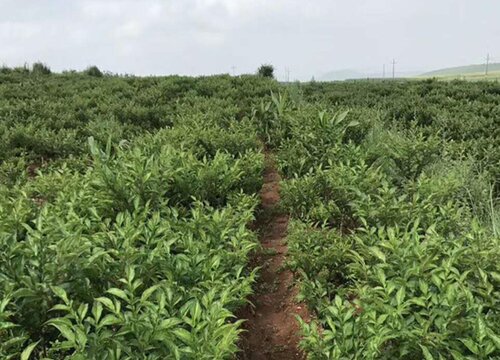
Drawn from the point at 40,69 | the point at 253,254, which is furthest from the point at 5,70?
the point at 253,254

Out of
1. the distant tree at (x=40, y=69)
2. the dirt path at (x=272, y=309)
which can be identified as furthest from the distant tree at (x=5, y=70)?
the dirt path at (x=272, y=309)

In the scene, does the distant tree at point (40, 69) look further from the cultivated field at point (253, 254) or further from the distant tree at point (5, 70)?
the cultivated field at point (253, 254)

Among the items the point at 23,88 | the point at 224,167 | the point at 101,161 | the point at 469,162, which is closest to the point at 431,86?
the point at 469,162

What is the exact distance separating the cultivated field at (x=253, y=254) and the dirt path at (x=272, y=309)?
12 millimetres

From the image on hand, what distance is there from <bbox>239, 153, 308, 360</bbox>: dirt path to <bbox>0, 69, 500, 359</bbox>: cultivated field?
0.04 feet

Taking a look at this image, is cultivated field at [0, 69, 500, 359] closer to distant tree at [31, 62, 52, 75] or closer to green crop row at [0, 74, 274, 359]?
green crop row at [0, 74, 274, 359]

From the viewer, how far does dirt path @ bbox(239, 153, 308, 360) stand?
2.64 metres

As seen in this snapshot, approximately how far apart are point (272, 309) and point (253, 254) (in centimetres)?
52

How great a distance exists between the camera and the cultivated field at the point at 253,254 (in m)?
1.90

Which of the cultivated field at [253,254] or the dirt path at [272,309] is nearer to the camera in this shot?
the cultivated field at [253,254]

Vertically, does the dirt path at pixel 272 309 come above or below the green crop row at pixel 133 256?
below

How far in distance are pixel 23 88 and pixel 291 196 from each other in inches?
331

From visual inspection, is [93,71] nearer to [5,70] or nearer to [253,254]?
[5,70]

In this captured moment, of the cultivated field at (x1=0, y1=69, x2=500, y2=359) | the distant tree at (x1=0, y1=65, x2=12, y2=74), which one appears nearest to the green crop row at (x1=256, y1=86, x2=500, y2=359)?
the cultivated field at (x1=0, y1=69, x2=500, y2=359)
